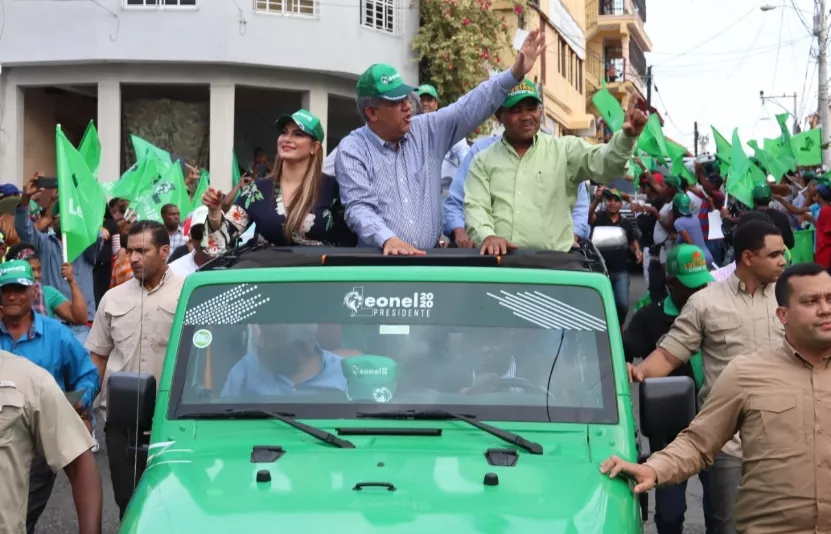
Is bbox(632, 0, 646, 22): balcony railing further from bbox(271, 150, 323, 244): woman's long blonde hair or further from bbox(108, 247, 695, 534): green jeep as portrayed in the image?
bbox(108, 247, 695, 534): green jeep

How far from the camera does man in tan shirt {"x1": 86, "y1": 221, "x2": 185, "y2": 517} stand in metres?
6.96

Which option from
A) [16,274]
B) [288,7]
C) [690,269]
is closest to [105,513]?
[16,274]

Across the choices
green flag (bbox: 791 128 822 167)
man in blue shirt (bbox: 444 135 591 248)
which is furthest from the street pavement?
green flag (bbox: 791 128 822 167)

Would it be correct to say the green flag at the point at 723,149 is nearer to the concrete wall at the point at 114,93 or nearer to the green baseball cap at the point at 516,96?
the concrete wall at the point at 114,93

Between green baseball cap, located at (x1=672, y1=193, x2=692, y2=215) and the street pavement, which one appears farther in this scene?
green baseball cap, located at (x1=672, y1=193, x2=692, y2=215)

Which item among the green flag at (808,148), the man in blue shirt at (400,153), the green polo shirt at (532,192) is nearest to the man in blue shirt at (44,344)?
the man in blue shirt at (400,153)

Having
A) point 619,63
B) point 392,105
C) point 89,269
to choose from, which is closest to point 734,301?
point 392,105

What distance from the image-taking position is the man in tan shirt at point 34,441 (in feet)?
14.5

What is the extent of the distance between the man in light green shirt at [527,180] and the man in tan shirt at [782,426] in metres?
1.55

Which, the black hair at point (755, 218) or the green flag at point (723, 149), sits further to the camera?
the green flag at point (723, 149)

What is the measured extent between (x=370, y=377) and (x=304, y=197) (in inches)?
70.1

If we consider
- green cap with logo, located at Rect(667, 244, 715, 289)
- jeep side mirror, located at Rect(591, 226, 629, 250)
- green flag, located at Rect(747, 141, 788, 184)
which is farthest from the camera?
green flag, located at Rect(747, 141, 788, 184)

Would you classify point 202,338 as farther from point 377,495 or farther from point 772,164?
point 772,164

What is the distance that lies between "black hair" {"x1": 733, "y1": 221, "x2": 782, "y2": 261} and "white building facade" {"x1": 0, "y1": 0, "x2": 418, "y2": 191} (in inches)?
713
